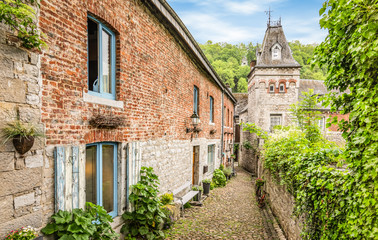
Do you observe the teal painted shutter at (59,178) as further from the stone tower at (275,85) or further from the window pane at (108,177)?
the stone tower at (275,85)

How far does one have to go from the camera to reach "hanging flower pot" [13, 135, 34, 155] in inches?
107

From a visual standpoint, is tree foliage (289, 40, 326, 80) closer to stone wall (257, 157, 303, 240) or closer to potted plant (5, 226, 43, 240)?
stone wall (257, 157, 303, 240)

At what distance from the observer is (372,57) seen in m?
2.47

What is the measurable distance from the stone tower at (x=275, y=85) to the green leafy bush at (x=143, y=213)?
17.5 m

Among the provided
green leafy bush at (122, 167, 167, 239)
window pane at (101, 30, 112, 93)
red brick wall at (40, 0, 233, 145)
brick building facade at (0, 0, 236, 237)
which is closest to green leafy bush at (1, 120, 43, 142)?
brick building facade at (0, 0, 236, 237)

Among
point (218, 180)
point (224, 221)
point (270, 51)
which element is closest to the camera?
point (224, 221)

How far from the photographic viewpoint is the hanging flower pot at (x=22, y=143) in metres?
2.72

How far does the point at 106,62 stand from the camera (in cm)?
459

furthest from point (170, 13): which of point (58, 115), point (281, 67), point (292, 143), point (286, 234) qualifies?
point (281, 67)

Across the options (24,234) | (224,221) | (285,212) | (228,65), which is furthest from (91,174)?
(228,65)

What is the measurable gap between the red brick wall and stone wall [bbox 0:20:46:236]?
21cm

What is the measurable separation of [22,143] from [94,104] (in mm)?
1475

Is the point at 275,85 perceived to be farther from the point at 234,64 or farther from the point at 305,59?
the point at 305,59

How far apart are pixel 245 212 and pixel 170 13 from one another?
748 cm
